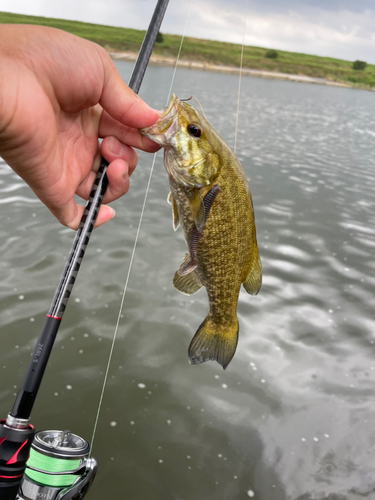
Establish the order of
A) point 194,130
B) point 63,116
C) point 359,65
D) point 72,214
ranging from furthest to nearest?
point 359,65, point 72,214, point 63,116, point 194,130

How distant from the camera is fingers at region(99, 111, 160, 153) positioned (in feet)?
6.51

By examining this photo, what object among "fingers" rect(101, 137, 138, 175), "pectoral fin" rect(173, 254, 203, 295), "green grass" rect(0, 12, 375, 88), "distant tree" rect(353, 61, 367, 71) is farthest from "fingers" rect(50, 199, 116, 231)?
"distant tree" rect(353, 61, 367, 71)

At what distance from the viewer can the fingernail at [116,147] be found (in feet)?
6.53

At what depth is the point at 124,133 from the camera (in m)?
2.01

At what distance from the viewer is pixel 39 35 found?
1.52 meters

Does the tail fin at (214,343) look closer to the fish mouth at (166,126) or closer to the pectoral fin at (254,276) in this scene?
the pectoral fin at (254,276)

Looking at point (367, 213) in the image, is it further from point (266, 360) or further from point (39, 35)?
point (39, 35)

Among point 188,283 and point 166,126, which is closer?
point 166,126

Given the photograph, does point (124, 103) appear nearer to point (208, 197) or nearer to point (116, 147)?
point (116, 147)

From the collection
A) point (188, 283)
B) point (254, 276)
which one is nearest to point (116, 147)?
point (188, 283)

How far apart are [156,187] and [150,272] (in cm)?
319

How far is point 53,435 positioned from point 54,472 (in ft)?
0.53

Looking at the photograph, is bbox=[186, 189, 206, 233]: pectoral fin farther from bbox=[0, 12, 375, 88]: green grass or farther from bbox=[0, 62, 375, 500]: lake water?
bbox=[0, 12, 375, 88]: green grass

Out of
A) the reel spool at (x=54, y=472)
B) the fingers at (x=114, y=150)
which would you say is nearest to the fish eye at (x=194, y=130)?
the fingers at (x=114, y=150)
